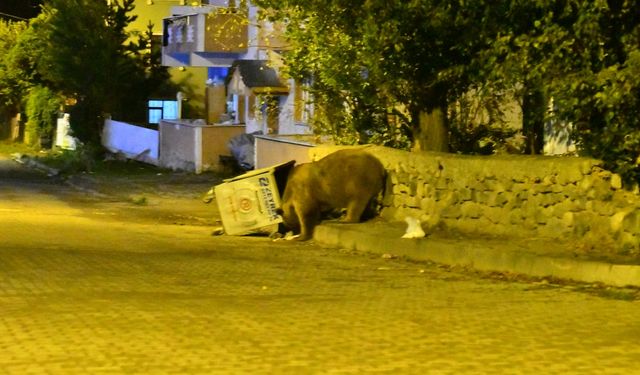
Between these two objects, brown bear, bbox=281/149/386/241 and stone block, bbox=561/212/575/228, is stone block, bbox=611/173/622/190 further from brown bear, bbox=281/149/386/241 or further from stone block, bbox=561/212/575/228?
brown bear, bbox=281/149/386/241

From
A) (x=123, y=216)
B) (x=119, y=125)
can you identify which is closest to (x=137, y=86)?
(x=119, y=125)

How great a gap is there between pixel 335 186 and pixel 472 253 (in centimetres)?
353

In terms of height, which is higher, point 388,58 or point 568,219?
point 388,58

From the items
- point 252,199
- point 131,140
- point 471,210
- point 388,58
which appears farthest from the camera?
point 131,140

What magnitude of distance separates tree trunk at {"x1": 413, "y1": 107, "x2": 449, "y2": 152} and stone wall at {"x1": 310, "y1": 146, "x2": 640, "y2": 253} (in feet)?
2.98

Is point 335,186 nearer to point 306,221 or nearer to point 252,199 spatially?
point 306,221

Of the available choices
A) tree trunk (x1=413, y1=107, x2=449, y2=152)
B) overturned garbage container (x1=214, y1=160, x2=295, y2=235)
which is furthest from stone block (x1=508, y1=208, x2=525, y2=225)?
overturned garbage container (x1=214, y1=160, x2=295, y2=235)

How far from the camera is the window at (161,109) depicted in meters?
46.5

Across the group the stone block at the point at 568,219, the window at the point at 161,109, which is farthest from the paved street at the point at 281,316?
the window at the point at 161,109

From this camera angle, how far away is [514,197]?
45.3ft

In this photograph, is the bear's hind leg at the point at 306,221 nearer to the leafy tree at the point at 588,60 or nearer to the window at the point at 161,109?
the leafy tree at the point at 588,60

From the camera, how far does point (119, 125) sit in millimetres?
40812

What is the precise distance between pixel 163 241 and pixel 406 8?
515 cm

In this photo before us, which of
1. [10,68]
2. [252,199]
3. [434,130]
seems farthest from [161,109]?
[434,130]
